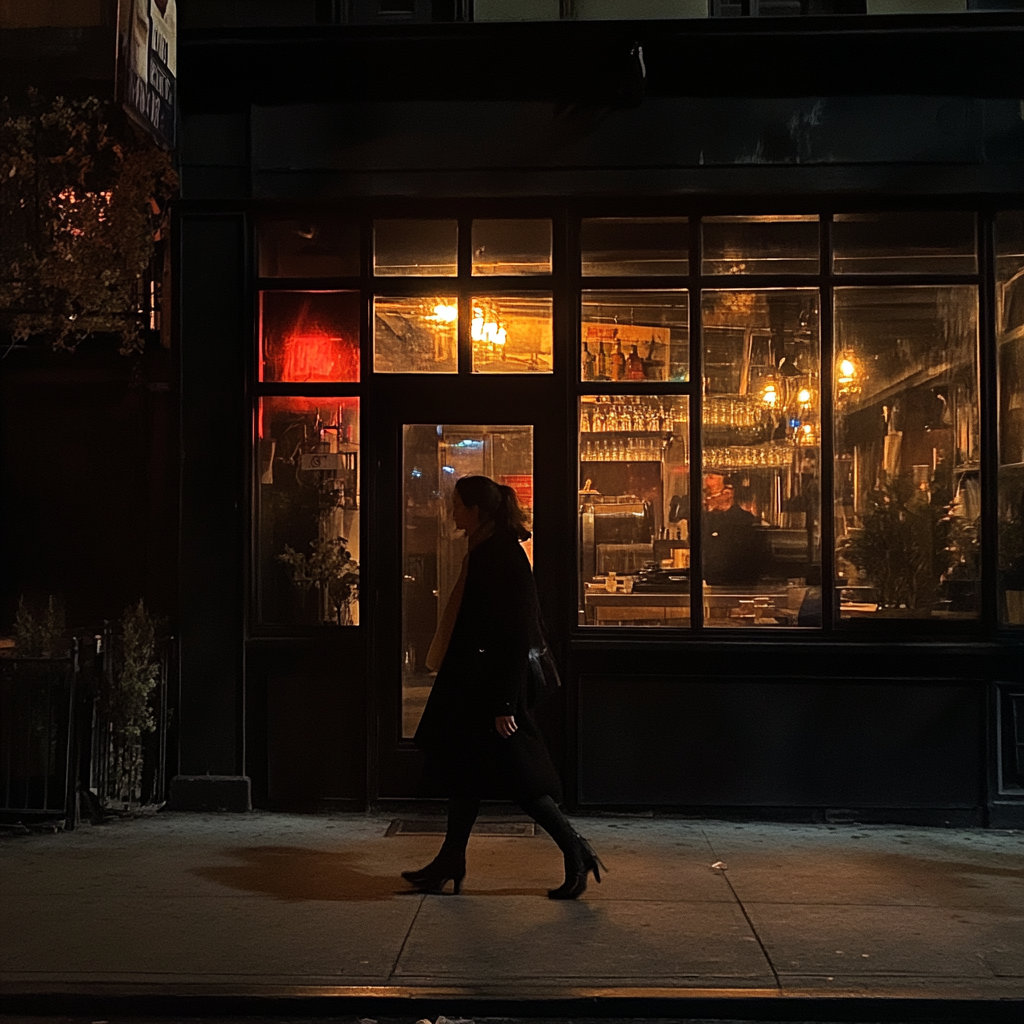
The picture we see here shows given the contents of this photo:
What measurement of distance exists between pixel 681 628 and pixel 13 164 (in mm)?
5763

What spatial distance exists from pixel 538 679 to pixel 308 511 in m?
2.91

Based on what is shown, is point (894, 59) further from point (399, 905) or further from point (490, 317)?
point (399, 905)

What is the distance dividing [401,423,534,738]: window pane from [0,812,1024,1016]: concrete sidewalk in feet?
4.63

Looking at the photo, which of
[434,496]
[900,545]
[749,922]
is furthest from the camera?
[434,496]

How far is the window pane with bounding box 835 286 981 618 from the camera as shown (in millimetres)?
8711

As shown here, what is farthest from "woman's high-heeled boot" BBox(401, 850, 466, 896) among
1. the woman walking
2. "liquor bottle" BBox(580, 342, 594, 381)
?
"liquor bottle" BBox(580, 342, 594, 381)

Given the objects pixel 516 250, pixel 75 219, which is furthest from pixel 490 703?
pixel 75 219

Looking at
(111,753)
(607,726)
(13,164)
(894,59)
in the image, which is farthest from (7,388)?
(894,59)

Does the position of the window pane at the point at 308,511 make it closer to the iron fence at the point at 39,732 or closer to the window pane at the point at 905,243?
the iron fence at the point at 39,732

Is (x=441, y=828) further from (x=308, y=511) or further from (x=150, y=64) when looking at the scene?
(x=150, y=64)

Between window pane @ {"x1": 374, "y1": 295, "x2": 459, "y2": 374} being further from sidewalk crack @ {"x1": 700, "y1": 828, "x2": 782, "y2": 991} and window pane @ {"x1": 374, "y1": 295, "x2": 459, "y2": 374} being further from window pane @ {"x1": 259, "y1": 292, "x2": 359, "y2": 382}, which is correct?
sidewalk crack @ {"x1": 700, "y1": 828, "x2": 782, "y2": 991}

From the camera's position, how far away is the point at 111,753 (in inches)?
335

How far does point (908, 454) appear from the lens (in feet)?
28.8

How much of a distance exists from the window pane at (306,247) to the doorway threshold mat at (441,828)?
150 inches
